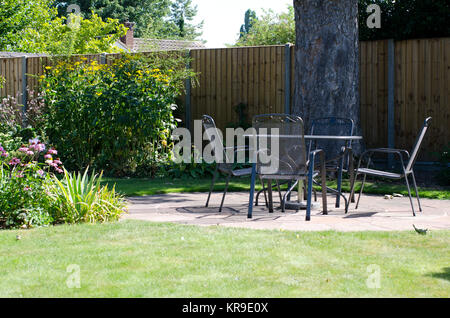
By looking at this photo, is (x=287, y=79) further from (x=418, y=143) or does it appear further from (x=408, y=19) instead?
(x=418, y=143)

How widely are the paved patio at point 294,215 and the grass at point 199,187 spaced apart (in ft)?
1.36

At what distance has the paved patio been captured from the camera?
210 inches

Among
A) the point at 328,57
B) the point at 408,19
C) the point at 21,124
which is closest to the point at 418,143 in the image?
the point at 328,57

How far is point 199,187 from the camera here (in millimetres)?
8203

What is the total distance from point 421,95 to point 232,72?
332cm

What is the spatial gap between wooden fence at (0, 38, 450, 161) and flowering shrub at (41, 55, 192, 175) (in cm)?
108

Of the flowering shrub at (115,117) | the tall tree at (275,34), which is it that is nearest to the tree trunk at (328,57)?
the flowering shrub at (115,117)

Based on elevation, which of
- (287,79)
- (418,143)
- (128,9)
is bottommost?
(418,143)

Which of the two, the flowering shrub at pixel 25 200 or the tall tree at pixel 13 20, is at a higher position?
the tall tree at pixel 13 20

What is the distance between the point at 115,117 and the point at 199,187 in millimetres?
2346

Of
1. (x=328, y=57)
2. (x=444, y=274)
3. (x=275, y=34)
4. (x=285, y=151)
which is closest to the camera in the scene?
(x=444, y=274)

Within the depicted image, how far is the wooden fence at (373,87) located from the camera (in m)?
9.79

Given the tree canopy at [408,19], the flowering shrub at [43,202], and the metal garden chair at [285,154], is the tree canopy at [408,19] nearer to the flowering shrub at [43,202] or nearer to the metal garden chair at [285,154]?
the metal garden chair at [285,154]

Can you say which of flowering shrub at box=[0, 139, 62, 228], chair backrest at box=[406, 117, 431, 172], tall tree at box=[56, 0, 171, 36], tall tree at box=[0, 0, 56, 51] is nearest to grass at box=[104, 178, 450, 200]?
chair backrest at box=[406, 117, 431, 172]
